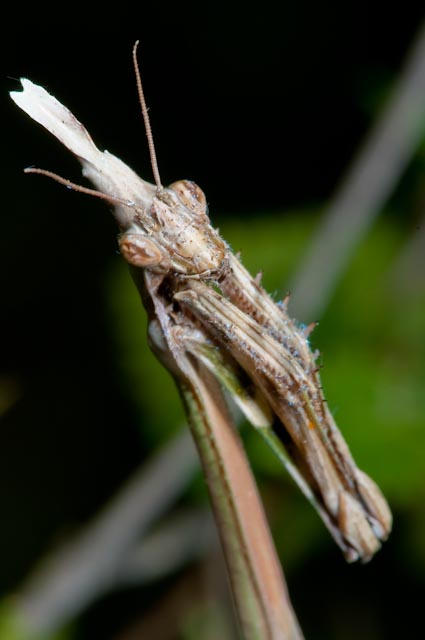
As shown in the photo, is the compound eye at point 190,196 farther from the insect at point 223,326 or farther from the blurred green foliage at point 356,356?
the blurred green foliage at point 356,356

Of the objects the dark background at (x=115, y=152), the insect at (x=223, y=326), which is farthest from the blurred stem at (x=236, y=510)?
the dark background at (x=115, y=152)

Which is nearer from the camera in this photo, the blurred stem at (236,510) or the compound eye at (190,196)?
the compound eye at (190,196)

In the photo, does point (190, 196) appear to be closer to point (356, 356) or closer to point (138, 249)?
point (138, 249)

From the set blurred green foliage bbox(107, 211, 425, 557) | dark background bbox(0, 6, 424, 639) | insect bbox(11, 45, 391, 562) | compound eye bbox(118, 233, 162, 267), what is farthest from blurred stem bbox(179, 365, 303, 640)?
dark background bbox(0, 6, 424, 639)

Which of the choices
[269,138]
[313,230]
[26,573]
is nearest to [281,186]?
[269,138]

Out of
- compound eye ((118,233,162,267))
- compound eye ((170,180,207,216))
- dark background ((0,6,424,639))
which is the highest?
dark background ((0,6,424,639))

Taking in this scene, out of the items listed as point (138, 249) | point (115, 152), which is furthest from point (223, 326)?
point (115, 152)

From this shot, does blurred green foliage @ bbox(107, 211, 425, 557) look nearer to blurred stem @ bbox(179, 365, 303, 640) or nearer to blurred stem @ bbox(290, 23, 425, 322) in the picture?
blurred stem @ bbox(290, 23, 425, 322)
